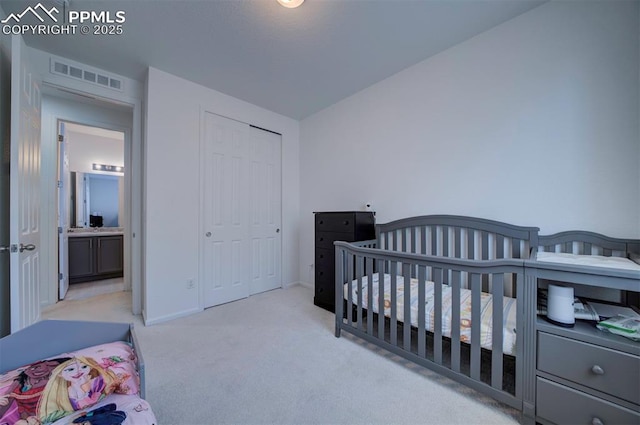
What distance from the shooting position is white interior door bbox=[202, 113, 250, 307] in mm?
2795

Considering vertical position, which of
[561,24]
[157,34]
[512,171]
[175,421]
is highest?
[157,34]

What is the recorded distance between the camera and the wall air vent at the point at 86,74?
2.20 metres

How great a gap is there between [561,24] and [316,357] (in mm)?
2973

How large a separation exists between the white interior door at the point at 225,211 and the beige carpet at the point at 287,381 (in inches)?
22.9

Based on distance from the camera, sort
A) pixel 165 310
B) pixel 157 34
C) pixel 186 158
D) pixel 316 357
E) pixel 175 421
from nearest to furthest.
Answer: pixel 175 421 < pixel 316 357 < pixel 157 34 < pixel 165 310 < pixel 186 158

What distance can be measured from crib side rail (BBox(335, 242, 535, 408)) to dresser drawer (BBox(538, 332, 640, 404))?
101 millimetres

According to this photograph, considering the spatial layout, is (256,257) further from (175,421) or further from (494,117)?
(494,117)

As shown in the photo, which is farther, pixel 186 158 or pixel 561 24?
pixel 186 158

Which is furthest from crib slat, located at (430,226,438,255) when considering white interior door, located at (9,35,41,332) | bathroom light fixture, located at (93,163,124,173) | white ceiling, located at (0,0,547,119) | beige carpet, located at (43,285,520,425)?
bathroom light fixture, located at (93,163,124,173)

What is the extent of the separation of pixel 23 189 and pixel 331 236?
2445 millimetres

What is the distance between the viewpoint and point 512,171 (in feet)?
6.15

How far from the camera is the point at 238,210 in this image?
310 centimetres

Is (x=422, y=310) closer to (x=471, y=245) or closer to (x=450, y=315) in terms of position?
(x=450, y=315)

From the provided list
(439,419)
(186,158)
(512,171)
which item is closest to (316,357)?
(439,419)
